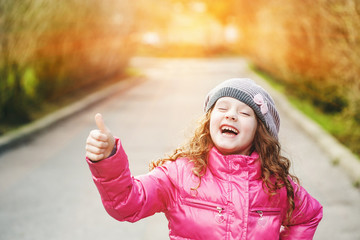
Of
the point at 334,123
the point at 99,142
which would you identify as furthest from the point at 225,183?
the point at 334,123

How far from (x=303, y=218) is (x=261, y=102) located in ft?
2.10

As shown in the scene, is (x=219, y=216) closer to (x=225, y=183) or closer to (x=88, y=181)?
(x=225, y=183)

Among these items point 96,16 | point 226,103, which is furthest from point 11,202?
point 96,16

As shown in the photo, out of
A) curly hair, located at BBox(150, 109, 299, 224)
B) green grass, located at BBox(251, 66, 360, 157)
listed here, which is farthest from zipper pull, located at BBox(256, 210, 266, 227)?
green grass, located at BBox(251, 66, 360, 157)

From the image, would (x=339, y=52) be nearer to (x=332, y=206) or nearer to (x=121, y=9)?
(x=332, y=206)

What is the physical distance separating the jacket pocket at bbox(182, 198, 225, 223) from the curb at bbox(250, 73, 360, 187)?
343 cm

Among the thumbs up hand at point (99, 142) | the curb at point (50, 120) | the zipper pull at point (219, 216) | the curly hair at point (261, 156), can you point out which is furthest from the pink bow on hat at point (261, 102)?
the curb at point (50, 120)

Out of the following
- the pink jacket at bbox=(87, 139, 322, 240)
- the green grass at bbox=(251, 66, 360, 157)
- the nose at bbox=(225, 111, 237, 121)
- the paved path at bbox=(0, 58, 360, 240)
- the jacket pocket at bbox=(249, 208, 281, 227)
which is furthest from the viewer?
the green grass at bbox=(251, 66, 360, 157)

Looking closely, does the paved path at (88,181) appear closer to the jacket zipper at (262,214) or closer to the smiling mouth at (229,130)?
the smiling mouth at (229,130)

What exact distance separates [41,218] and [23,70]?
5.04 metres

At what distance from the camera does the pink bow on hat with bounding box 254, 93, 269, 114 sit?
2182 mm

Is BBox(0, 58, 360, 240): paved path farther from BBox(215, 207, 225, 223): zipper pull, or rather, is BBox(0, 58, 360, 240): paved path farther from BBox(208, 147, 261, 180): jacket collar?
BBox(215, 207, 225, 223): zipper pull

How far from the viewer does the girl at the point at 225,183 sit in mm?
1994

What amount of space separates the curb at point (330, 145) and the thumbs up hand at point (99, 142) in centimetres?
393
